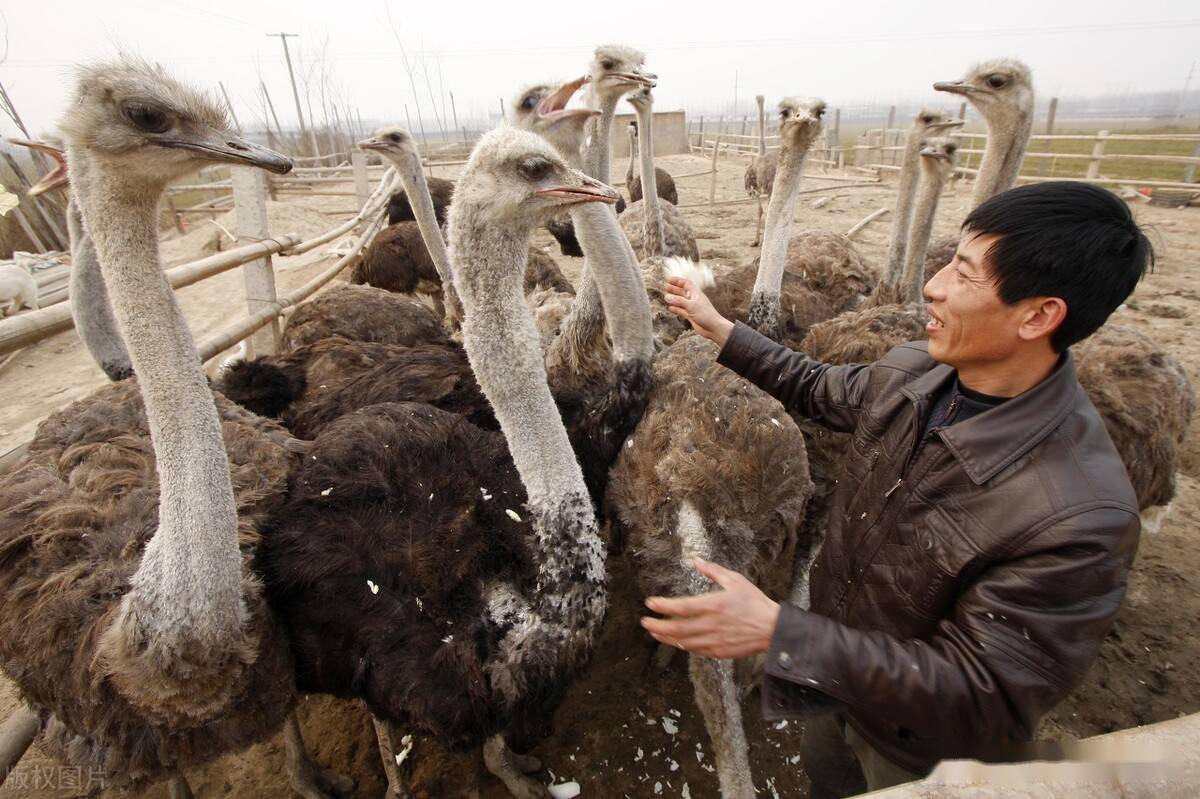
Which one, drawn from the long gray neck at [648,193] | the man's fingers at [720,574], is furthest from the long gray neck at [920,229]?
the man's fingers at [720,574]

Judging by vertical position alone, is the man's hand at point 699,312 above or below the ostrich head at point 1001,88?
below

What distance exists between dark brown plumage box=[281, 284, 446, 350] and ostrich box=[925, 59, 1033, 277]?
3.06 meters

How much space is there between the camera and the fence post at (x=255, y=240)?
12.8 feet

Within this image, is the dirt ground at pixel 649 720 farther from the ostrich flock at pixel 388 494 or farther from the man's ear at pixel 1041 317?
the man's ear at pixel 1041 317

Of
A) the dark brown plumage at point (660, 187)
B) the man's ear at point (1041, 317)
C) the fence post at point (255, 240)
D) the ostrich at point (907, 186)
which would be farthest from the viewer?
the dark brown plumage at point (660, 187)

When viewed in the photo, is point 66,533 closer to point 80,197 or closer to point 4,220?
point 80,197

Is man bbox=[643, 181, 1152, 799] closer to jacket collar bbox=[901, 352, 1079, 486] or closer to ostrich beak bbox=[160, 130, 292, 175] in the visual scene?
jacket collar bbox=[901, 352, 1079, 486]

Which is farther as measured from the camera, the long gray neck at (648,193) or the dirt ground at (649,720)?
the long gray neck at (648,193)

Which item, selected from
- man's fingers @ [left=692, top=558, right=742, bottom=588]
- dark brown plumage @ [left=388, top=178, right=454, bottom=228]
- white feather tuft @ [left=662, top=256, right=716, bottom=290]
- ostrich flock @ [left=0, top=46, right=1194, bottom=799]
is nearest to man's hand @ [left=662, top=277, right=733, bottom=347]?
white feather tuft @ [left=662, top=256, right=716, bottom=290]

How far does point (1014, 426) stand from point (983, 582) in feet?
0.88

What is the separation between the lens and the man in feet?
3.19

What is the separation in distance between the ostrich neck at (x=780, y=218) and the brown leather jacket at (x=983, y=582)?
2.16 metres

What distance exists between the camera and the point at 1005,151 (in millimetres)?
3322

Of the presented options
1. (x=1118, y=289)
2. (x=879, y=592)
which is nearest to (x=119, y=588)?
(x=879, y=592)
